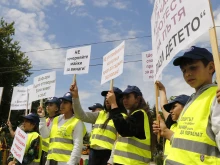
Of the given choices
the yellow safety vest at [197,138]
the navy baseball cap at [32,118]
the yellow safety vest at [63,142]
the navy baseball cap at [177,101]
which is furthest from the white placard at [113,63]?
the yellow safety vest at [197,138]

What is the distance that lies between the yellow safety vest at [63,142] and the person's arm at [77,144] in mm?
65

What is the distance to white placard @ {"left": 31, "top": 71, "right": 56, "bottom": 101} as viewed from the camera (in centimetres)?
573

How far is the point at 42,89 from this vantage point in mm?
5875

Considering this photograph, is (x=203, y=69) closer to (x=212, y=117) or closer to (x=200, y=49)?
(x=200, y=49)

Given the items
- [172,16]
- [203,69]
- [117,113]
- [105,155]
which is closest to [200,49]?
[203,69]

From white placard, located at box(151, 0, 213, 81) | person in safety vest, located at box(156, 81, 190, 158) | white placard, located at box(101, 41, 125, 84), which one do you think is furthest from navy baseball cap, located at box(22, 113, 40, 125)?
white placard, located at box(151, 0, 213, 81)

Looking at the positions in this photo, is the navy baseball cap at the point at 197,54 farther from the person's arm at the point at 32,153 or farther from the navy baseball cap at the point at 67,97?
the person's arm at the point at 32,153

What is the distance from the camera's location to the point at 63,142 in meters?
4.53

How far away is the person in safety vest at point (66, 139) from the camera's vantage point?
4374mm

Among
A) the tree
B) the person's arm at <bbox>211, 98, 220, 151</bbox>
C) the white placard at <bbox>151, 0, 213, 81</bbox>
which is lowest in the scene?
the person's arm at <bbox>211, 98, 220, 151</bbox>

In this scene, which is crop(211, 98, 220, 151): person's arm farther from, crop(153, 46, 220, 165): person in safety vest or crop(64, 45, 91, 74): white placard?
crop(64, 45, 91, 74): white placard

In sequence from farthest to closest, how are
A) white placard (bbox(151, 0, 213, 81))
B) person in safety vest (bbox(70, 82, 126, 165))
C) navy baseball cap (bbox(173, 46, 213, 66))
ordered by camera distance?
person in safety vest (bbox(70, 82, 126, 165)), navy baseball cap (bbox(173, 46, 213, 66)), white placard (bbox(151, 0, 213, 81))

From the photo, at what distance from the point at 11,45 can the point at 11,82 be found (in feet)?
10.3

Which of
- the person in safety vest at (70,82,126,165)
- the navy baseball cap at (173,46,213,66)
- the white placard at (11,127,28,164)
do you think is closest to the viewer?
the navy baseball cap at (173,46,213,66)
